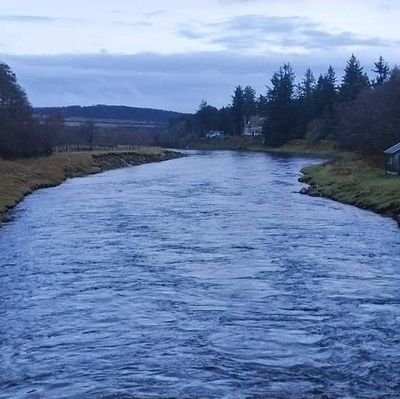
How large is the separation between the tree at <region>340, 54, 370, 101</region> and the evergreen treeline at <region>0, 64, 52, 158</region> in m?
46.1

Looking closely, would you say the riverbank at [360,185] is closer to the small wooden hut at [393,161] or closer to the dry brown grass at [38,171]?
the small wooden hut at [393,161]

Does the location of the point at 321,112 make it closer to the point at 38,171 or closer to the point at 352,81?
the point at 352,81

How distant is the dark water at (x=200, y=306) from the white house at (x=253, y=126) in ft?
377

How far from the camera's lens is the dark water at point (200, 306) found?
45.5ft

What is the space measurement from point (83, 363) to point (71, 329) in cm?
242

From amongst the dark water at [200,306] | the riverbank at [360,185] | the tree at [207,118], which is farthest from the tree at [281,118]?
the dark water at [200,306]

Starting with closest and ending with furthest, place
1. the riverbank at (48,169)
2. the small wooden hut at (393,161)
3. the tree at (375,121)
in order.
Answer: the riverbank at (48,169) < the small wooden hut at (393,161) < the tree at (375,121)

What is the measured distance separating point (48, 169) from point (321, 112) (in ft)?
211

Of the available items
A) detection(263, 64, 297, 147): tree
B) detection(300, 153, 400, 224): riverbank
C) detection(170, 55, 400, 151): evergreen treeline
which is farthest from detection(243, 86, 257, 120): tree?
detection(300, 153, 400, 224): riverbank

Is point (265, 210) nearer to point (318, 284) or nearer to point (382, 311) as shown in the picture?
point (318, 284)

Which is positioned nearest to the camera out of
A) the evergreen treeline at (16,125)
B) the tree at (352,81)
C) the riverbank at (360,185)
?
the riverbank at (360,185)

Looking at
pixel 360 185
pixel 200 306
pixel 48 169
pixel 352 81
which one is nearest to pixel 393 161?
pixel 360 185

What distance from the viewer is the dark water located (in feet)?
45.5

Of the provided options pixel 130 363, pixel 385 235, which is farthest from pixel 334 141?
pixel 130 363
